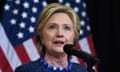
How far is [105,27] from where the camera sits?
3.82m

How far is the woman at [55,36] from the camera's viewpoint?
210 cm

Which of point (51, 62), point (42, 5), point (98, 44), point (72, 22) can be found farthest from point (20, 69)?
point (98, 44)

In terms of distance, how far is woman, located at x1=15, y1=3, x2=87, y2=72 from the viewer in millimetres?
2102

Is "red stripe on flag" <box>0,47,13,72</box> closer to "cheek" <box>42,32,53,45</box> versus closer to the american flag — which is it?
the american flag

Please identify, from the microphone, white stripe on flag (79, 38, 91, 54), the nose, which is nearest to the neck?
the nose

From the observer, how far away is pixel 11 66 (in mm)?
3338

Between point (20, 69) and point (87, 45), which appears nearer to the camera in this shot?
point (20, 69)

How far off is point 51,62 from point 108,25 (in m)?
1.74

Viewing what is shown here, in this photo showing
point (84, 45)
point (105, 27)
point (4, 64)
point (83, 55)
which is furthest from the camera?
point (105, 27)

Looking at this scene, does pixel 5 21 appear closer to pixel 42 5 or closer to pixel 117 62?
pixel 42 5

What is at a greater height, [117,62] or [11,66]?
[11,66]

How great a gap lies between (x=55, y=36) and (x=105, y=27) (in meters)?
1.80

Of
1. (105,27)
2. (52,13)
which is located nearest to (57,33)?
(52,13)

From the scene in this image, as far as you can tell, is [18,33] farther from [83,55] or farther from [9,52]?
[83,55]
